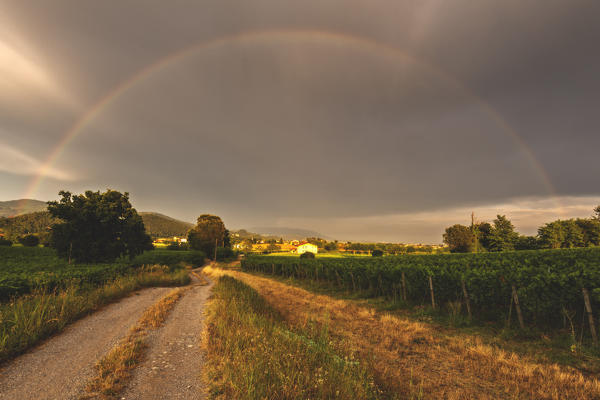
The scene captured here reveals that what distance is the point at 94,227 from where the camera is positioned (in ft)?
71.8

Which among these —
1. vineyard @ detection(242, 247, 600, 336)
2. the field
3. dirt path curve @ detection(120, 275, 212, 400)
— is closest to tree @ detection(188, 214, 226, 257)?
the field

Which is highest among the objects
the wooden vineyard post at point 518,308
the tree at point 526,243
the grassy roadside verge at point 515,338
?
the tree at point 526,243

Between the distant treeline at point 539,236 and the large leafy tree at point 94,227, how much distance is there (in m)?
89.7

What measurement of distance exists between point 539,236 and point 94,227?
325ft

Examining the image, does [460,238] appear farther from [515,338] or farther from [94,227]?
[94,227]

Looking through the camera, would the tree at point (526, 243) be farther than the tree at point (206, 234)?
Yes

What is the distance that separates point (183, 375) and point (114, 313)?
296 inches

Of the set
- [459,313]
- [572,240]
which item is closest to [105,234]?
[459,313]

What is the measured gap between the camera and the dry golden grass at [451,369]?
551cm

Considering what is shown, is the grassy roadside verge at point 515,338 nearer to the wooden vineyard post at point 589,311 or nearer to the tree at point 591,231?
the wooden vineyard post at point 589,311

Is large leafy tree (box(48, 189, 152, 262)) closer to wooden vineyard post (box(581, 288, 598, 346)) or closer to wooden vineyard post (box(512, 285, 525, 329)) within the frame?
wooden vineyard post (box(512, 285, 525, 329))

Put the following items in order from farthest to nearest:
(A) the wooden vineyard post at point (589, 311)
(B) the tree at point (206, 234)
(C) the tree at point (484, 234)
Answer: (C) the tree at point (484, 234), (B) the tree at point (206, 234), (A) the wooden vineyard post at point (589, 311)

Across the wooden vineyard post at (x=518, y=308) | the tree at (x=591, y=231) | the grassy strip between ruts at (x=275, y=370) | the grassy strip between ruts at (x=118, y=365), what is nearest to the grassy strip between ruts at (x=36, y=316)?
the grassy strip between ruts at (x=118, y=365)

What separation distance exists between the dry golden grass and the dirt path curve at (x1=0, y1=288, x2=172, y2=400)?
21.4 feet
